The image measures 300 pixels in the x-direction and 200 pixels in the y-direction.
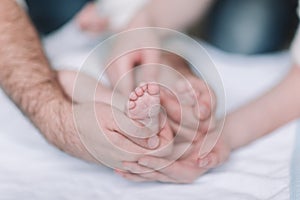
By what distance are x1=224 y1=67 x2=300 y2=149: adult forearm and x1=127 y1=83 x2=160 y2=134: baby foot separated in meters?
0.19

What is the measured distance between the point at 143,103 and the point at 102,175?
0.13 meters

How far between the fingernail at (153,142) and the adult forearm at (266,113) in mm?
158

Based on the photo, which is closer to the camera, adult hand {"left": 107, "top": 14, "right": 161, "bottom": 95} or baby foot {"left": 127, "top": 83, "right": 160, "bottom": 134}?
baby foot {"left": 127, "top": 83, "right": 160, "bottom": 134}

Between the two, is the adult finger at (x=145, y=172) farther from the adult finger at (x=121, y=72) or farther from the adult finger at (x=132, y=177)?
the adult finger at (x=121, y=72)

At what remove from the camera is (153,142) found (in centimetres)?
64

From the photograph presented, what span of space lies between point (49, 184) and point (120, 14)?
0.43m

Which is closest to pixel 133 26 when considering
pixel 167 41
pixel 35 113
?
pixel 167 41

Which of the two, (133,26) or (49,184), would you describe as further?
(133,26)

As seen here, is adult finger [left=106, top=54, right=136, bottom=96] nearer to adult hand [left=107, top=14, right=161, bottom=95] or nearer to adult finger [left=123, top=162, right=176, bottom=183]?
adult hand [left=107, top=14, right=161, bottom=95]

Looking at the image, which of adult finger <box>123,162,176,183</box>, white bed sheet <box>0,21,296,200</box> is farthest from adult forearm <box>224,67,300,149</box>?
adult finger <box>123,162,176,183</box>

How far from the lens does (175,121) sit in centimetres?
70

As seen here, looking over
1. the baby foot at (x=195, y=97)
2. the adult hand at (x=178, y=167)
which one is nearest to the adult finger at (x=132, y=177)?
the adult hand at (x=178, y=167)

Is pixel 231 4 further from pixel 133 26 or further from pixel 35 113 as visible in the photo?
pixel 35 113

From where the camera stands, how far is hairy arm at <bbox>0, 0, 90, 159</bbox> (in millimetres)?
697
